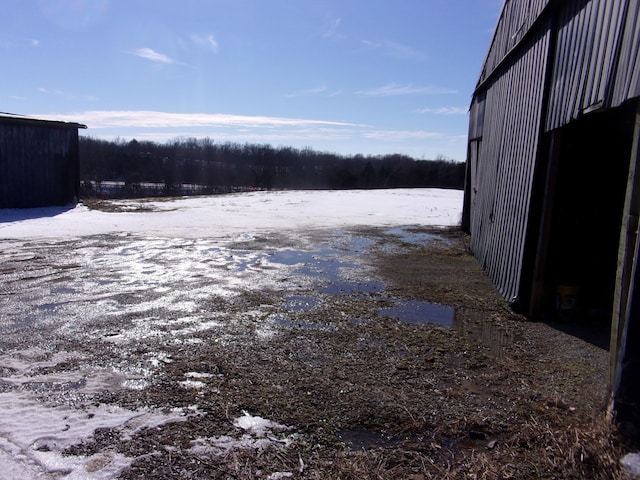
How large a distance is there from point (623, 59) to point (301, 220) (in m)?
12.6

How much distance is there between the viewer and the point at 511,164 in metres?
6.98

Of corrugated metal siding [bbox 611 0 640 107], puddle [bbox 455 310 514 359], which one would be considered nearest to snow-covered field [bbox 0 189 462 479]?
puddle [bbox 455 310 514 359]

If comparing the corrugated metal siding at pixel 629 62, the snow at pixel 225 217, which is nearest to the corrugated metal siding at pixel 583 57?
the corrugated metal siding at pixel 629 62

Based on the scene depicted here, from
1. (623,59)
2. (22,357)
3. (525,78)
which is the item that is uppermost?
(525,78)

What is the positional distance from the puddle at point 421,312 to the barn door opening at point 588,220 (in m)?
1.35

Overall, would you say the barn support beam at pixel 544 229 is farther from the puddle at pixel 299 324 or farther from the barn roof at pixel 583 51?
the puddle at pixel 299 324

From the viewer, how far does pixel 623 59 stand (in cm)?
357

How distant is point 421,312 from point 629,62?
3492mm

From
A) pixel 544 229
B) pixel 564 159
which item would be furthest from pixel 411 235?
pixel 544 229

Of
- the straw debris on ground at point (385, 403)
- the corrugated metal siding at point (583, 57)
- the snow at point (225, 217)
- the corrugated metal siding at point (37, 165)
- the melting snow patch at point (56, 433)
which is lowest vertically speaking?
the melting snow patch at point (56, 433)

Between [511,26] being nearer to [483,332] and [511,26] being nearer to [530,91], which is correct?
[530,91]

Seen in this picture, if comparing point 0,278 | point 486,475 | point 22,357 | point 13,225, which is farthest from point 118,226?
point 486,475

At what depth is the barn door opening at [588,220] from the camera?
5820mm

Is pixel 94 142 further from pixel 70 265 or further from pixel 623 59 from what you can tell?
pixel 623 59
